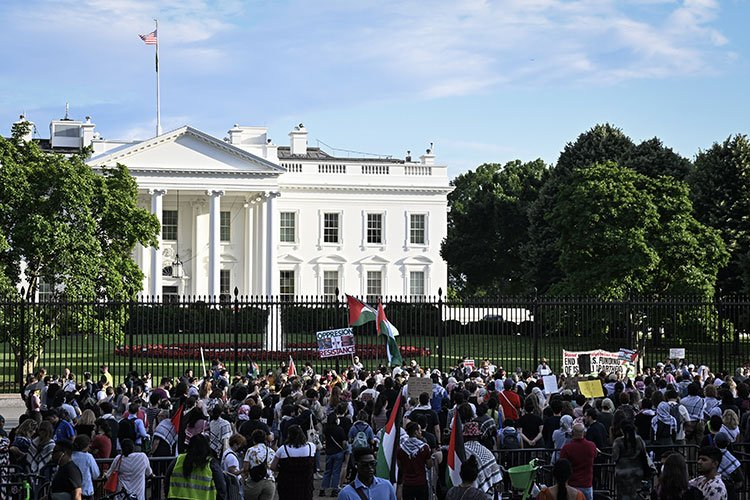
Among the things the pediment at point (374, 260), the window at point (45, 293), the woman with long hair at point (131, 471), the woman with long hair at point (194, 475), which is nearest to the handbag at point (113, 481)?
the woman with long hair at point (131, 471)

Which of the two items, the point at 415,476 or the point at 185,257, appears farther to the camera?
the point at 185,257

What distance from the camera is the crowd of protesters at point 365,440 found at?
33.4 ft

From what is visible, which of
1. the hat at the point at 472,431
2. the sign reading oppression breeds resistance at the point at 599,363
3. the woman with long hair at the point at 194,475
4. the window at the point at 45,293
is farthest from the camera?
the window at the point at 45,293

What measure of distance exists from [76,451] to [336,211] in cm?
5512

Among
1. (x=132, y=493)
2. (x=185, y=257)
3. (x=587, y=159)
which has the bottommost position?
(x=132, y=493)

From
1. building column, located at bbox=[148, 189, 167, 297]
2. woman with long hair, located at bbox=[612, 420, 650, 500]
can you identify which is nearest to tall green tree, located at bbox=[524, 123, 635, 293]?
building column, located at bbox=[148, 189, 167, 297]

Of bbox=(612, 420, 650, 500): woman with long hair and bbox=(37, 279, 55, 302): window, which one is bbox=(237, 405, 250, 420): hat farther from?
bbox=(37, 279, 55, 302): window

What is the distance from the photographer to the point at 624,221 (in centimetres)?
4562

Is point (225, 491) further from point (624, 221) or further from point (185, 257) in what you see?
point (185, 257)

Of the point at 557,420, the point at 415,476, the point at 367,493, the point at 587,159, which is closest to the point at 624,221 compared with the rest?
the point at 587,159

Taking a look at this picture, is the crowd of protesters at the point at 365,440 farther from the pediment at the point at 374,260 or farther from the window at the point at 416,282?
the window at the point at 416,282

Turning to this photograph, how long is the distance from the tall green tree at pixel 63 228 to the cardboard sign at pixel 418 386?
51.8 feet

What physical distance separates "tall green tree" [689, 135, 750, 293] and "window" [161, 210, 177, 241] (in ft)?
96.6

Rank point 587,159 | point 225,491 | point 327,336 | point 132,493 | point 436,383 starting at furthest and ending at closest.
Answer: point 587,159
point 327,336
point 436,383
point 132,493
point 225,491
